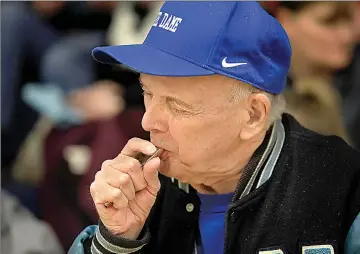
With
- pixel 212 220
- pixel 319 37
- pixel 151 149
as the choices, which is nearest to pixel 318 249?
pixel 212 220

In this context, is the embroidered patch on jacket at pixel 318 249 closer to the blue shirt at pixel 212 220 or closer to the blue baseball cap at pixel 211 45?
the blue shirt at pixel 212 220

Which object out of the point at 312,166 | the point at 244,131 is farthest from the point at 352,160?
the point at 244,131

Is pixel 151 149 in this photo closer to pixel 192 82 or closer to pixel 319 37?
pixel 192 82

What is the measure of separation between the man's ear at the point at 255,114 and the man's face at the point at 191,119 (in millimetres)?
11

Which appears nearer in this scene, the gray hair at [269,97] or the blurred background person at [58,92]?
the gray hair at [269,97]

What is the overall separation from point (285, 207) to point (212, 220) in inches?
5.2

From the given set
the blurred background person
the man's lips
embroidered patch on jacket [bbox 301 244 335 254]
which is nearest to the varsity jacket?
embroidered patch on jacket [bbox 301 244 335 254]

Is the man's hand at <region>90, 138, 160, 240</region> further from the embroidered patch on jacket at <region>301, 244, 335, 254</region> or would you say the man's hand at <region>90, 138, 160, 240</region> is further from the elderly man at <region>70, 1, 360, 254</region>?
the embroidered patch on jacket at <region>301, 244, 335, 254</region>

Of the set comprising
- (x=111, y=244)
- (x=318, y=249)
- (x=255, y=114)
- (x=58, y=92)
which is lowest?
(x=58, y=92)

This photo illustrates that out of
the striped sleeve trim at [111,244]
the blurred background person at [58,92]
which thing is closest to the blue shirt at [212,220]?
the striped sleeve trim at [111,244]

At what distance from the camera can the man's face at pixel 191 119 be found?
98cm

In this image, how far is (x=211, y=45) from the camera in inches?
38.2

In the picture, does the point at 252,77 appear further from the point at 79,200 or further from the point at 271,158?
the point at 79,200

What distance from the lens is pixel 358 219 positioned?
3.28 ft
